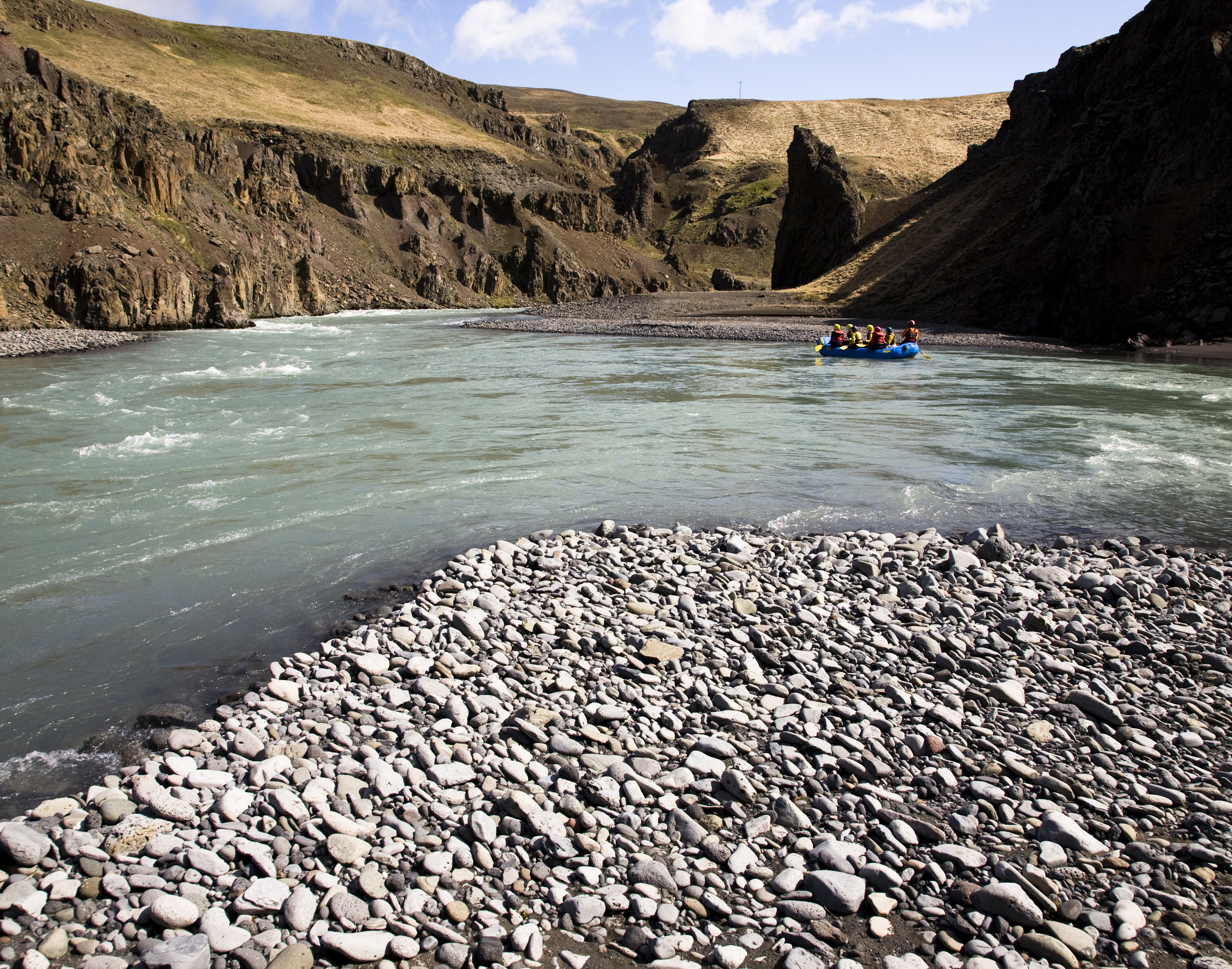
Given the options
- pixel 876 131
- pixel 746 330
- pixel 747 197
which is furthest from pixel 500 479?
pixel 876 131

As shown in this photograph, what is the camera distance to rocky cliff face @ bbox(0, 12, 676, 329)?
43031 mm

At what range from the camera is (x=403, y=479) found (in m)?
13.2

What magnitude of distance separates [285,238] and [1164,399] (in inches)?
2707

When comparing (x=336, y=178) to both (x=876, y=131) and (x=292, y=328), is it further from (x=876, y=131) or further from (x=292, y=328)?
(x=876, y=131)

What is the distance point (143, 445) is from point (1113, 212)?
44548 millimetres

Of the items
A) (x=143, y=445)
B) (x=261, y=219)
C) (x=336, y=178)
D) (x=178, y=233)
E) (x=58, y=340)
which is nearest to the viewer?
(x=143, y=445)

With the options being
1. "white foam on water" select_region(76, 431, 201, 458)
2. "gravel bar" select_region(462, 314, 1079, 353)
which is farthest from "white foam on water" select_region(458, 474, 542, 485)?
"gravel bar" select_region(462, 314, 1079, 353)

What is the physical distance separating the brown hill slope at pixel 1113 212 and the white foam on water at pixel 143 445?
4018cm

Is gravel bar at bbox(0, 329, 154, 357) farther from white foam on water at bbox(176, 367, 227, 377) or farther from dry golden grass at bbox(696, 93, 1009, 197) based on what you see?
dry golden grass at bbox(696, 93, 1009, 197)

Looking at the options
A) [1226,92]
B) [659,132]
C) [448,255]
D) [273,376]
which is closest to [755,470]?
[273,376]

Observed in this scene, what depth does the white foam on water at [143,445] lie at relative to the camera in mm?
14609

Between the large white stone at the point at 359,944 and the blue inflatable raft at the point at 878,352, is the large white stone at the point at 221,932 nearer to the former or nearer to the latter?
the large white stone at the point at 359,944

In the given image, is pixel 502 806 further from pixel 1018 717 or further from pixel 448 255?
pixel 448 255

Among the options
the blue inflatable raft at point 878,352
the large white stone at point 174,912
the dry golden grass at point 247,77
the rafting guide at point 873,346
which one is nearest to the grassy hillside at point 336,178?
the dry golden grass at point 247,77
